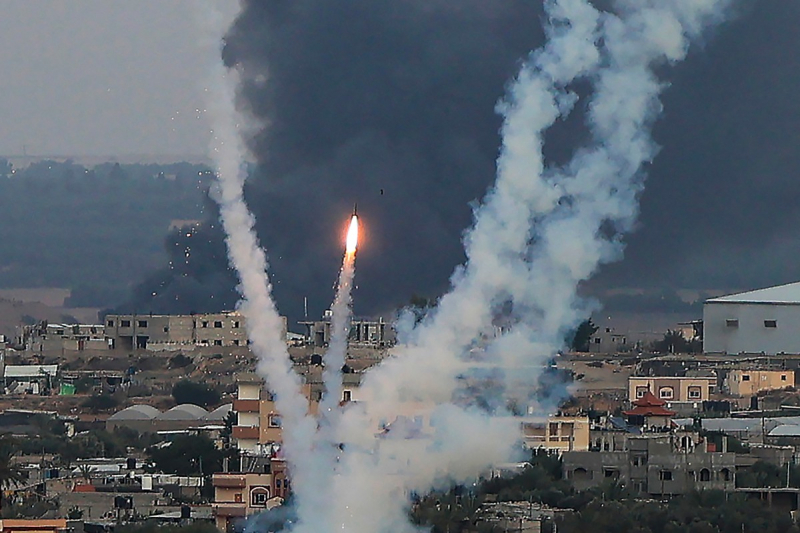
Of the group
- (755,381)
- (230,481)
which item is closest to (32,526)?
(230,481)

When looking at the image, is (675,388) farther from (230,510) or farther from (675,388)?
(230,510)

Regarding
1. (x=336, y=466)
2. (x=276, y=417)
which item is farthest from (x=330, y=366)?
(x=276, y=417)

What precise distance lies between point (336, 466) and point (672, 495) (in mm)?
10808

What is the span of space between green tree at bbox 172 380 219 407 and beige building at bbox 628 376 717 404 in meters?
13.0

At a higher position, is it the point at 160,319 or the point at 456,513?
the point at 160,319

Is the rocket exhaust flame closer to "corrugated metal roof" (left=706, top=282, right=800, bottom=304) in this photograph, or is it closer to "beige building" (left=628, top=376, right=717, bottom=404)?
"beige building" (left=628, top=376, right=717, bottom=404)

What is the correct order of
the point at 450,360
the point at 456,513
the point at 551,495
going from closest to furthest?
the point at 456,513 < the point at 551,495 < the point at 450,360

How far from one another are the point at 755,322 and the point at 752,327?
0.19m

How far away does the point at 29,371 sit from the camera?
104 metres

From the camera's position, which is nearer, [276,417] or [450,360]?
[450,360]

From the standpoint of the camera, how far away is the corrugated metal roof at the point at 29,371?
337 ft

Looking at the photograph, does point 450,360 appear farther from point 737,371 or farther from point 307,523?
point 737,371

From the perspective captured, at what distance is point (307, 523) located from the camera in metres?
49.5

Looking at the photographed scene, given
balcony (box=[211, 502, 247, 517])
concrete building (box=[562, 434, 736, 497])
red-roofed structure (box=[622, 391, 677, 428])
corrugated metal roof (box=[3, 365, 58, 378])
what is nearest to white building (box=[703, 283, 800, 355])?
red-roofed structure (box=[622, 391, 677, 428])
